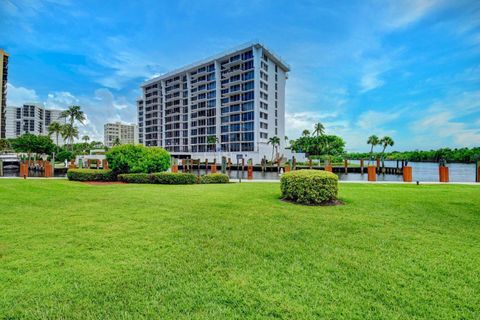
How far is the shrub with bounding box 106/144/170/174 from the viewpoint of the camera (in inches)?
727

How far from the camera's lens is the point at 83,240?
501 centimetres

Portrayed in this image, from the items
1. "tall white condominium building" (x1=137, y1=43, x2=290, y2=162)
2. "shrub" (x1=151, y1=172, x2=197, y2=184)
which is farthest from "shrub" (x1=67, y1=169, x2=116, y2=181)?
"tall white condominium building" (x1=137, y1=43, x2=290, y2=162)

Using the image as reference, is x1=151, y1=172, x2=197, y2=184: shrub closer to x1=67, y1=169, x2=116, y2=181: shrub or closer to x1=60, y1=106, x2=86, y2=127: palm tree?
x1=67, y1=169, x2=116, y2=181: shrub

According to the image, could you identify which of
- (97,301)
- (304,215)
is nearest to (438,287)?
(304,215)

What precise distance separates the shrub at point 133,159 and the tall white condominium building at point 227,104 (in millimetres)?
39284

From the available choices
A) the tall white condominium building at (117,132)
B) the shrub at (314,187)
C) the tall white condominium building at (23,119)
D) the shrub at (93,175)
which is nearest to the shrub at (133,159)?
the shrub at (93,175)

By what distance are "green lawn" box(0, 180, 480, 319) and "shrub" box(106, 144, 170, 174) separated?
37.4ft

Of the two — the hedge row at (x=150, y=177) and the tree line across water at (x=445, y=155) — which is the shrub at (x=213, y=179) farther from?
the tree line across water at (x=445, y=155)

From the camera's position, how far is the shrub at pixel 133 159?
18.5 meters

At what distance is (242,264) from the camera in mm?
3973

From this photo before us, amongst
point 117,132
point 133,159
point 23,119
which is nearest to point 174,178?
point 133,159

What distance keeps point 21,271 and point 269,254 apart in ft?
12.4

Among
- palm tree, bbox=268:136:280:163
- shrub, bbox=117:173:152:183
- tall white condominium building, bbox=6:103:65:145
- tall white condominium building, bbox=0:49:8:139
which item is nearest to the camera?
shrub, bbox=117:173:152:183

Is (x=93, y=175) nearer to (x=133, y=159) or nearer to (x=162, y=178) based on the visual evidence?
(x=133, y=159)
